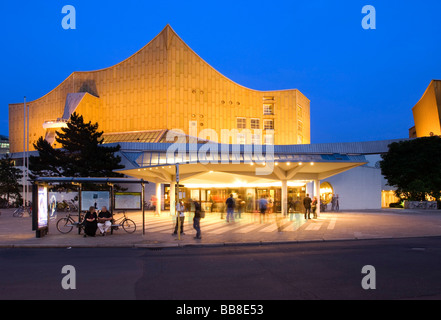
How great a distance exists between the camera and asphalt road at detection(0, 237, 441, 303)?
21.7 feet

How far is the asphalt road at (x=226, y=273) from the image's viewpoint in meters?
6.61

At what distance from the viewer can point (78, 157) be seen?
36.9 meters

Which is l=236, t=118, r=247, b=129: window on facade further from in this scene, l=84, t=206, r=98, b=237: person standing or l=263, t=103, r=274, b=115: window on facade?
l=84, t=206, r=98, b=237: person standing

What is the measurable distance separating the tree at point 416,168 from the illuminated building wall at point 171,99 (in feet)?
70.0

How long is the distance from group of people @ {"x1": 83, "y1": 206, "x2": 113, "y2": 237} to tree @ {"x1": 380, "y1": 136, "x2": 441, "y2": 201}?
108 feet

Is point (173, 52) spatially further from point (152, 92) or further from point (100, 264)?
point (100, 264)

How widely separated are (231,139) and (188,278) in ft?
169

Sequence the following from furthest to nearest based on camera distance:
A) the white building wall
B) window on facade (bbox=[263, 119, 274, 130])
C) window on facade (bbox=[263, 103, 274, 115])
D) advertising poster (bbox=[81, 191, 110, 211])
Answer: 1. window on facade (bbox=[263, 103, 274, 115])
2. window on facade (bbox=[263, 119, 274, 130])
3. the white building wall
4. advertising poster (bbox=[81, 191, 110, 211])

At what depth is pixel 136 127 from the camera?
55500mm

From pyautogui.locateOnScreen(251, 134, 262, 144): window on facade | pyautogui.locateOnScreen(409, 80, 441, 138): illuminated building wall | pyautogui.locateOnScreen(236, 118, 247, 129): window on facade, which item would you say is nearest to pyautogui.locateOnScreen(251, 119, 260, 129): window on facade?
pyautogui.locateOnScreen(251, 134, 262, 144): window on facade

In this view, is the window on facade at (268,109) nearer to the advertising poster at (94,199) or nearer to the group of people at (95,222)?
the advertising poster at (94,199)

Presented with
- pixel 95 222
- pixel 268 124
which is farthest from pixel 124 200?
pixel 268 124

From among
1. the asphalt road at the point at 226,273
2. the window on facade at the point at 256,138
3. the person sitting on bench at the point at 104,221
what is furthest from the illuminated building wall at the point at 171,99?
the asphalt road at the point at 226,273

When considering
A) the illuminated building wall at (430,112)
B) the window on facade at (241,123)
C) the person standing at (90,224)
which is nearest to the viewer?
the person standing at (90,224)
